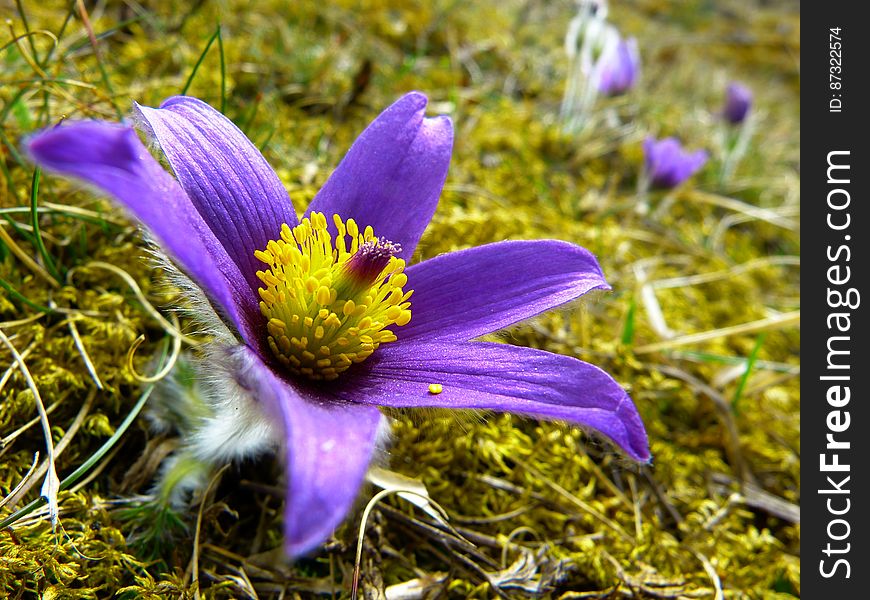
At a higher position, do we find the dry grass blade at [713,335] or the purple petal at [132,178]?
the purple petal at [132,178]

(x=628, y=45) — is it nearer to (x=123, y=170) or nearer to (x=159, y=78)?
(x=159, y=78)

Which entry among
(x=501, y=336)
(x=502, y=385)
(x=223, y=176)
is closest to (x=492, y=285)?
(x=501, y=336)

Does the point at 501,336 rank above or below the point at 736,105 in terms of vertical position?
below

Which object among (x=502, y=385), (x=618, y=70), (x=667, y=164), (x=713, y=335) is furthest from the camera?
(x=618, y=70)

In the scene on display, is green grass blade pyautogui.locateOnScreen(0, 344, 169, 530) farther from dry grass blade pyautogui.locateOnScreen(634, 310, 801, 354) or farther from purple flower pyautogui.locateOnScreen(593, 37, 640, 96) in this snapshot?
purple flower pyautogui.locateOnScreen(593, 37, 640, 96)

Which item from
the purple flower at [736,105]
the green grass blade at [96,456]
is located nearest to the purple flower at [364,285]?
the green grass blade at [96,456]

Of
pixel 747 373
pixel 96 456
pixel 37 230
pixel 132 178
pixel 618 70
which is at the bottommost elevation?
pixel 747 373

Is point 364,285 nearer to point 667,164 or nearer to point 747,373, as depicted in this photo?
point 747,373

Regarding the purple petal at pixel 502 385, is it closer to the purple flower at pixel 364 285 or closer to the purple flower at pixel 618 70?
the purple flower at pixel 364 285
